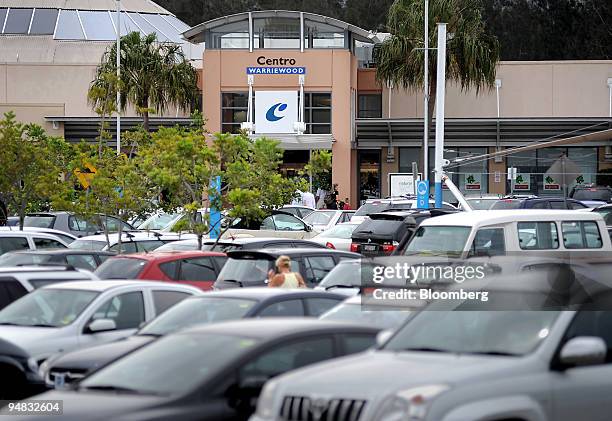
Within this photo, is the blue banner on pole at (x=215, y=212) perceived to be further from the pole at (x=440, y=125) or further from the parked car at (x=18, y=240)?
the pole at (x=440, y=125)

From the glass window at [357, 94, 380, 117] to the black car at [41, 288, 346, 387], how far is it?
45.7m

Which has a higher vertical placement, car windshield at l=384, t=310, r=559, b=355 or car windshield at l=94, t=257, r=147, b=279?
car windshield at l=384, t=310, r=559, b=355

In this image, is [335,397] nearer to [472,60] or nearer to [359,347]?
[359,347]

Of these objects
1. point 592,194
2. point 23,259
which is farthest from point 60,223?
point 592,194

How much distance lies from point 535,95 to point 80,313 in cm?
4646

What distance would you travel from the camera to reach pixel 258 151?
79.2 feet

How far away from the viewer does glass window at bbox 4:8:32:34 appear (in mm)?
62469

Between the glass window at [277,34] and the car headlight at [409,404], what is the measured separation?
4392 cm

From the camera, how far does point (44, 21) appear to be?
63.3 metres

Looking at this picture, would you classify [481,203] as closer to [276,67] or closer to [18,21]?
[276,67]

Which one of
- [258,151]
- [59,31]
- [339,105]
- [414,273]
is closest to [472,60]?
[339,105]

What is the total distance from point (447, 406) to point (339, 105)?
145 feet

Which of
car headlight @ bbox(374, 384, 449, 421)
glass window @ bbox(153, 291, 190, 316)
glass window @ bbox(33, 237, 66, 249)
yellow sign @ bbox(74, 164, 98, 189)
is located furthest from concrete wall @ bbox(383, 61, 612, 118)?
car headlight @ bbox(374, 384, 449, 421)

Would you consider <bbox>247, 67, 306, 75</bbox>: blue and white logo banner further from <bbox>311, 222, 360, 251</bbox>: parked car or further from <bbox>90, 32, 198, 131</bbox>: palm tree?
<bbox>311, 222, 360, 251</bbox>: parked car
